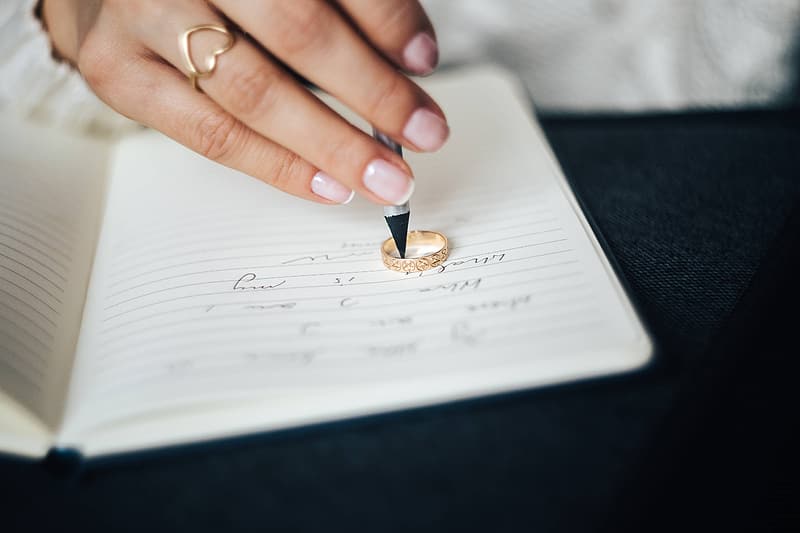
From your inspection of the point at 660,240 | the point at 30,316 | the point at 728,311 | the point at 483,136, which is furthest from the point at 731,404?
the point at 30,316

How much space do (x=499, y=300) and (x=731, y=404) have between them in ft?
A: 0.61

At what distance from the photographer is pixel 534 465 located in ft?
1.47

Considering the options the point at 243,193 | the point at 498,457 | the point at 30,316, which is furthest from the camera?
the point at 243,193

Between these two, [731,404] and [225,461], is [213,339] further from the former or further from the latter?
[731,404]

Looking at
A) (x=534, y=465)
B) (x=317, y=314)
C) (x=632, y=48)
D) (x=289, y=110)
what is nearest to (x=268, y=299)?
(x=317, y=314)

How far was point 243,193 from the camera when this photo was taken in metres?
0.76

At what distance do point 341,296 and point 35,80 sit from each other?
596 mm

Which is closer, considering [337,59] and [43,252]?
[337,59]

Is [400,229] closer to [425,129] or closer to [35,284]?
[425,129]

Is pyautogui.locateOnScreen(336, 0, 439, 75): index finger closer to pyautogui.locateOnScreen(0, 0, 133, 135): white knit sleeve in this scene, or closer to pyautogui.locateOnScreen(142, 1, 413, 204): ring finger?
pyautogui.locateOnScreen(142, 1, 413, 204): ring finger

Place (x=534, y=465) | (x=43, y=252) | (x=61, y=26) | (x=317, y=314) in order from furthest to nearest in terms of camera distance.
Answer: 1. (x=61, y=26)
2. (x=43, y=252)
3. (x=317, y=314)
4. (x=534, y=465)

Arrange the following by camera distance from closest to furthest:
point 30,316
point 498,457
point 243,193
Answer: point 498,457 → point 30,316 → point 243,193

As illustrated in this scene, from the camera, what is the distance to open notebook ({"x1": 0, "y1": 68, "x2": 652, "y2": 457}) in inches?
19.1

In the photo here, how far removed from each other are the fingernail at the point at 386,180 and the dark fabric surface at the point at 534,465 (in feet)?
0.64
